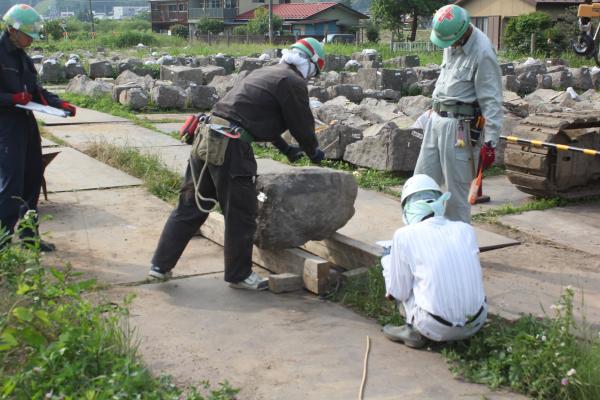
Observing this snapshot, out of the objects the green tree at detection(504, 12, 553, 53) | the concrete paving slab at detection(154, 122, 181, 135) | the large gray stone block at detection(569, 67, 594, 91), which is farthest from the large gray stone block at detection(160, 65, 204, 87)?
the green tree at detection(504, 12, 553, 53)

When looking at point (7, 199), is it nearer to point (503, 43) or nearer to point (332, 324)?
point (332, 324)

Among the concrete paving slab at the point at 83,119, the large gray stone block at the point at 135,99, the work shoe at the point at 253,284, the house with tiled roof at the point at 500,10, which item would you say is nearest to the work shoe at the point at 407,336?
the work shoe at the point at 253,284

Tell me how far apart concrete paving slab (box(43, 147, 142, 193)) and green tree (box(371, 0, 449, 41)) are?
145ft

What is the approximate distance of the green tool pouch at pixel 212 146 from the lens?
16.6ft

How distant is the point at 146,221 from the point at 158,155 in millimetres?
2842

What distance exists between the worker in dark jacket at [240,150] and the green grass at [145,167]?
7.51 ft

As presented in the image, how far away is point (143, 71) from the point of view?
842 inches

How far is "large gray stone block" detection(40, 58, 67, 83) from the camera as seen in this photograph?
21.3m

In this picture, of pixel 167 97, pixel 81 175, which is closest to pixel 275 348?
pixel 81 175

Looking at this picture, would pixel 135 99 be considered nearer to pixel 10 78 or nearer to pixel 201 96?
pixel 201 96

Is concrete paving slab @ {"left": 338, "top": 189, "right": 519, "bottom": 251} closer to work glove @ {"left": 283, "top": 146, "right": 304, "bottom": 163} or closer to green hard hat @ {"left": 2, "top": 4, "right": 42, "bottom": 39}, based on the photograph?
work glove @ {"left": 283, "top": 146, "right": 304, "bottom": 163}

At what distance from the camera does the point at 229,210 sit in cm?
516

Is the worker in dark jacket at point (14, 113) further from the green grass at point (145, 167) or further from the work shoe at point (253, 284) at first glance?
the green grass at point (145, 167)

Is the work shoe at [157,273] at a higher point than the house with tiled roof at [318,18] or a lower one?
lower
